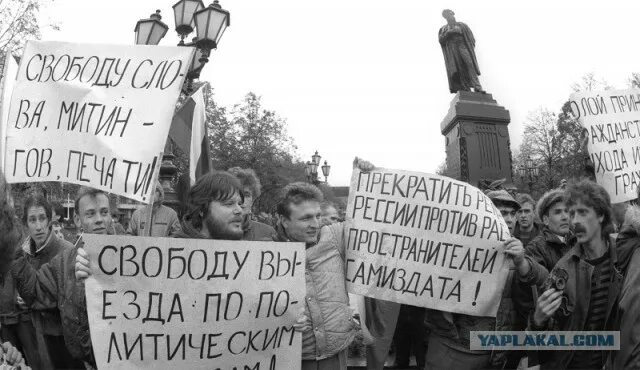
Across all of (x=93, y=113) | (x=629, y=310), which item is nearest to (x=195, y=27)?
(x=93, y=113)

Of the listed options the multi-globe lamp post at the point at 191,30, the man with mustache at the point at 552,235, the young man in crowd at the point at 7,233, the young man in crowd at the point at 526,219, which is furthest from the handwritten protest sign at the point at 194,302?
the multi-globe lamp post at the point at 191,30

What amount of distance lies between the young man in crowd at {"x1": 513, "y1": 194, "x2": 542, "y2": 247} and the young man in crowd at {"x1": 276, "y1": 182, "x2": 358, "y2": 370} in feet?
7.79

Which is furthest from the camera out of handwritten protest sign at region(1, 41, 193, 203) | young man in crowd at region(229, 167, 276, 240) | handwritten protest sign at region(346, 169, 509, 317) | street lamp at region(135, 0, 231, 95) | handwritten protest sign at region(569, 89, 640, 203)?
street lamp at region(135, 0, 231, 95)

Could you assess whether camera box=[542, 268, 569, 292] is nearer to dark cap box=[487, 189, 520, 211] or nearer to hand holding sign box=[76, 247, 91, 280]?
dark cap box=[487, 189, 520, 211]

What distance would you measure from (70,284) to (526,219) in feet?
13.0

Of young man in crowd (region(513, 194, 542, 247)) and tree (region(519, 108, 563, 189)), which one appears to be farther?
tree (region(519, 108, 563, 189))

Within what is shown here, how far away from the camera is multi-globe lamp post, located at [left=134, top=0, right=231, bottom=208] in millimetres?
7039

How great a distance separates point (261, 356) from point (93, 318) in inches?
34.0

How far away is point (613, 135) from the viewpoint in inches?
166

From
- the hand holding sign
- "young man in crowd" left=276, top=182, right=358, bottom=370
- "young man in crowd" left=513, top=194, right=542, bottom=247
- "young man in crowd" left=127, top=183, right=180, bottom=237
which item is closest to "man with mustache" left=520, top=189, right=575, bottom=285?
"young man in crowd" left=513, top=194, right=542, bottom=247

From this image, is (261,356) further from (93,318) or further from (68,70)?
(68,70)

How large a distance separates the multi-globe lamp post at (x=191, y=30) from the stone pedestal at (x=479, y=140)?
196 inches

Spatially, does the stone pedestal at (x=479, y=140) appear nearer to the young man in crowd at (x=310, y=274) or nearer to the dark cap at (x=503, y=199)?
the dark cap at (x=503, y=199)

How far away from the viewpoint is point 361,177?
3.57 meters
